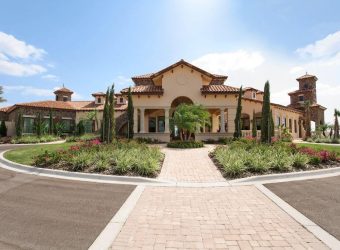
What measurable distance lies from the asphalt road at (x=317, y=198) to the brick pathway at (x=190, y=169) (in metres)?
2.61

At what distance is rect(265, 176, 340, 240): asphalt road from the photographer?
5504 millimetres

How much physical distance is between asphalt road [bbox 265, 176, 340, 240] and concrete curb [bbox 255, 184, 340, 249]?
128 millimetres

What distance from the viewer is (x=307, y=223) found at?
5383 mm

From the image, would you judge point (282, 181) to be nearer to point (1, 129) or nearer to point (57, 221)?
point (57, 221)

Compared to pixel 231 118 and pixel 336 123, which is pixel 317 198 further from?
pixel 336 123

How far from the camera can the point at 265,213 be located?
6.11m

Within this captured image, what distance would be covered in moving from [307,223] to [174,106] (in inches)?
936

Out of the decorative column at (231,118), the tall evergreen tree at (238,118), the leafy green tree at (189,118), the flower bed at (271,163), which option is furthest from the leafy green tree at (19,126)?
the flower bed at (271,163)

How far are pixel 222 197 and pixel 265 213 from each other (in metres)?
1.67

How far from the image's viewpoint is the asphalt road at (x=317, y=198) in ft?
18.1

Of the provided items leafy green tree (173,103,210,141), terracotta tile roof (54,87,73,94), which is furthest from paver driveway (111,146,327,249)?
terracotta tile roof (54,87,73,94)

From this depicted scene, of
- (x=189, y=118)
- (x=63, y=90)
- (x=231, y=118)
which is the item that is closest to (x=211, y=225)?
(x=189, y=118)

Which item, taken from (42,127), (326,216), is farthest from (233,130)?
(42,127)

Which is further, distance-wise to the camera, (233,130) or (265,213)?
(233,130)
